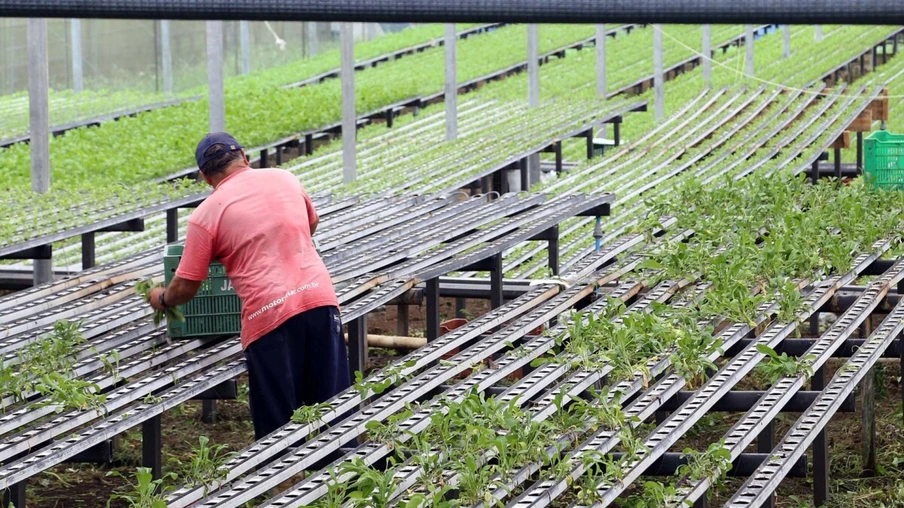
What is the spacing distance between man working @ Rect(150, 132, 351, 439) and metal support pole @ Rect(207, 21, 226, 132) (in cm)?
553

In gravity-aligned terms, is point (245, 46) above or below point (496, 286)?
above

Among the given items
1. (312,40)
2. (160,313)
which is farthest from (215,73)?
(312,40)

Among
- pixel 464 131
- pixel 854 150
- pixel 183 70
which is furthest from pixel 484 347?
pixel 183 70

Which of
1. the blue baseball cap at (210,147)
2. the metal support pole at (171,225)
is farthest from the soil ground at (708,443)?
the metal support pole at (171,225)

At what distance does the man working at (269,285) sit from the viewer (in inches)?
206

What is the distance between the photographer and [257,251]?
527 cm

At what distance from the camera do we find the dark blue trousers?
5234 mm

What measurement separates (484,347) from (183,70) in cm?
2031

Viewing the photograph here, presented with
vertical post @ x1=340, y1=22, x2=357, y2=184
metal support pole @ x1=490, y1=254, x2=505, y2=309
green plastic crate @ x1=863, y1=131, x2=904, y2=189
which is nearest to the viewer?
metal support pole @ x1=490, y1=254, x2=505, y2=309

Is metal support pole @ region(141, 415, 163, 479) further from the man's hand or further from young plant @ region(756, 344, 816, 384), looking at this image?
young plant @ region(756, 344, 816, 384)

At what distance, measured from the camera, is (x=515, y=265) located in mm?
10195

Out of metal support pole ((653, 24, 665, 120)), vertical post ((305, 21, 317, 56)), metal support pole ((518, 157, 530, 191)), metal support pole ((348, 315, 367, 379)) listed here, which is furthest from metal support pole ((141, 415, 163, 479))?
vertical post ((305, 21, 317, 56))

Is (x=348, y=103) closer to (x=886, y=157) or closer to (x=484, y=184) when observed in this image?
(x=484, y=184)

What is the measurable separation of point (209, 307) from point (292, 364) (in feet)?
2.09
